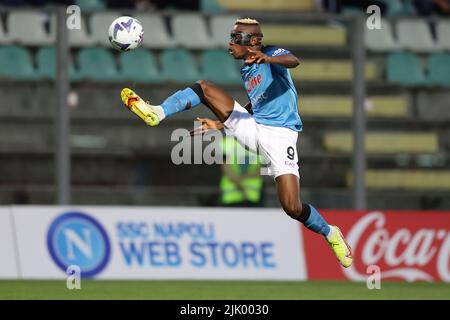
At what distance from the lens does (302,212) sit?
11.7 metres

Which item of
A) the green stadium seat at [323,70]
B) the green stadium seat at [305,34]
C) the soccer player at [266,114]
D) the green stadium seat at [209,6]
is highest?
the green stadium seat at [209,6]

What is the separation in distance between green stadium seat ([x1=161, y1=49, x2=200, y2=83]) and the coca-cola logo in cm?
384

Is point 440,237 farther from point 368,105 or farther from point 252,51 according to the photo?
point 252,51

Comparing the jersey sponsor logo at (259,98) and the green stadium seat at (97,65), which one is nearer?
the jersey sponsor logo at (259,98)

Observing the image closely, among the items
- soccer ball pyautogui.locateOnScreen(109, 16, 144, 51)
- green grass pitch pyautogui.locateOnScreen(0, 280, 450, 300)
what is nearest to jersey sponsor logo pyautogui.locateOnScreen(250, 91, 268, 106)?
soccer ball pyautogui.locateOnScreen(109, 16, 144, 51)

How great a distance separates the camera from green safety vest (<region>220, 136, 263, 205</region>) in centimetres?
1647

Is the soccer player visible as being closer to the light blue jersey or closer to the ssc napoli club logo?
the light blue jersey

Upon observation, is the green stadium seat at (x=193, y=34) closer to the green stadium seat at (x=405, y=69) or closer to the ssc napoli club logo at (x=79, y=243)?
the green stadium seat at (x=405, y=69)

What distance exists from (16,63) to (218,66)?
9.75 ft

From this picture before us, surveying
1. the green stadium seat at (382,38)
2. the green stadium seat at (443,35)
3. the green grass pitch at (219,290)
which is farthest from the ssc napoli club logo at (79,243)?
the green stadium seat at (443,35)

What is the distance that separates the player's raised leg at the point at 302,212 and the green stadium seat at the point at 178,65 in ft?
22.3

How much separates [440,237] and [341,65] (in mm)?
3827

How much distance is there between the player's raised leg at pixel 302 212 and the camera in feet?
38.1
